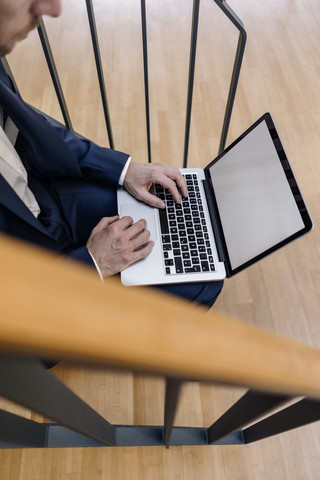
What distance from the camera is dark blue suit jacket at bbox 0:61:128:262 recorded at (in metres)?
0.84

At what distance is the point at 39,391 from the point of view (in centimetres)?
32

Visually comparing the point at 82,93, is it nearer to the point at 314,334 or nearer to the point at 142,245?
the point at 142,245

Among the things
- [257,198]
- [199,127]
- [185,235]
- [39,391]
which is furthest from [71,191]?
[199,127]

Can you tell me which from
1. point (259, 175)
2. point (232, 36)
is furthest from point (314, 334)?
point (232, 36)

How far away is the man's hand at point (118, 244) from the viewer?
A: 89 centimetres

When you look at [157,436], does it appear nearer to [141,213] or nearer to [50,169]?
[141,213]

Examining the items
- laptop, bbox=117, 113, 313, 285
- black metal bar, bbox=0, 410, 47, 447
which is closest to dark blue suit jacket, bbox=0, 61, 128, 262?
laptop, bbox=117, 113, 313, 285

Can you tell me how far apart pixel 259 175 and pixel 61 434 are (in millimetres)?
771

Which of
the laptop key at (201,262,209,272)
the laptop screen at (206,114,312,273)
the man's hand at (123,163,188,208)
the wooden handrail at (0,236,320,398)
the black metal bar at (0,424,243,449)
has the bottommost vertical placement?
the black metal bar at (0,424,243,449)

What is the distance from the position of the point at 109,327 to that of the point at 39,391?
8.5 inches

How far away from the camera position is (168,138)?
171 centimetres

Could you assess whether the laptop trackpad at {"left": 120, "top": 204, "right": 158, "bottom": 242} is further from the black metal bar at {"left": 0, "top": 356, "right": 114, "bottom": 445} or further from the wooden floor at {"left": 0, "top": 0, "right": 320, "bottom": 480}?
the black metal bar at {"left": 0, "top": 356, "right": 114, "bottom": 445}

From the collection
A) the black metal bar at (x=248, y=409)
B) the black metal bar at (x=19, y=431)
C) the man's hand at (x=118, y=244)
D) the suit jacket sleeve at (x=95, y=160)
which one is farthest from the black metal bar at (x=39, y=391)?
the suit jacket sleeve at (x=95, y=160)

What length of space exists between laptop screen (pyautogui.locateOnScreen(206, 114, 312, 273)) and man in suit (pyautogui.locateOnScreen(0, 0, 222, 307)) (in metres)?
0.13
